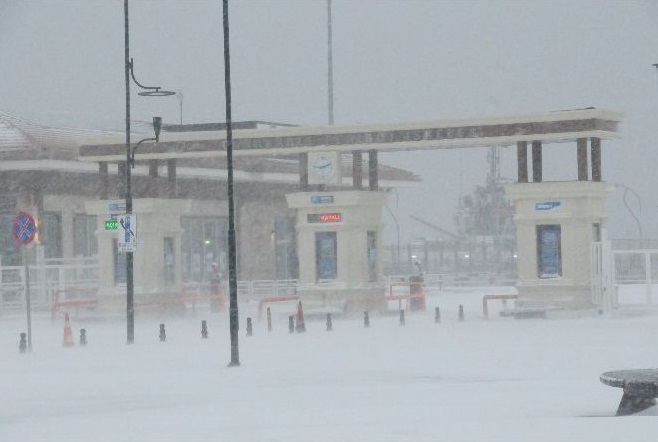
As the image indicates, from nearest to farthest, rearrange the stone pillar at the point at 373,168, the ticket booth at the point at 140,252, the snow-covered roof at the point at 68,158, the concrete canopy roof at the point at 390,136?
the concrete canopy roof at the point at 390,136 → the stone pillar at the point at 373,168 → the ticket booth at the point at 140,252 → the snow-covered roof at the point at 68,158

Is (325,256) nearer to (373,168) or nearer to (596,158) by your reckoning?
(373,168)

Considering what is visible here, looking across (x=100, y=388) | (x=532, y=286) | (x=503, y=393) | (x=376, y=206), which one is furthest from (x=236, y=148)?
(x=503, y=393)

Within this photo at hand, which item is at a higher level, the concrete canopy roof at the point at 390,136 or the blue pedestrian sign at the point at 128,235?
the concrete canopy roof at the point at 390,136

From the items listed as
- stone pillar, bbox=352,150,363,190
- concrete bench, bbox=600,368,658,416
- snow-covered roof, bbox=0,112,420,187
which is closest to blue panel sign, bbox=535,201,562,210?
stone pillar, bbox=352,150,363,190

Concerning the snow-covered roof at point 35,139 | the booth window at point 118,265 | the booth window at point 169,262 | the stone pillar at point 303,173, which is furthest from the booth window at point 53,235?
the stone pillar at point 303,173

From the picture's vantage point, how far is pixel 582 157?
39500mm

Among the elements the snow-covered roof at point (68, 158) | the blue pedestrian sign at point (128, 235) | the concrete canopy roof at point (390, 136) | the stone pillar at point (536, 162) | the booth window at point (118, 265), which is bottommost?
the booth window at point (118, 265)

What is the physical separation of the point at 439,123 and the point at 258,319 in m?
8.25

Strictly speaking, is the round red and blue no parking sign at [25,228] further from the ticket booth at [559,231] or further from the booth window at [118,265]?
the ticket booth at [559,231]

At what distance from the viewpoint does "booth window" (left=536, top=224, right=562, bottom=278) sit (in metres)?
39.6

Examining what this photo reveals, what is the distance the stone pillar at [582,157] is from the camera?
39375mm

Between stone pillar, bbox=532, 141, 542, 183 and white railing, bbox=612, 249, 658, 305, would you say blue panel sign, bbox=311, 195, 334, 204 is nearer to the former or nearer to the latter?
stone pillar, bbox=532, 141, 542, 183

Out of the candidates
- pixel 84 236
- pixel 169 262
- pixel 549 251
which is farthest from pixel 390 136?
pixel 84 236

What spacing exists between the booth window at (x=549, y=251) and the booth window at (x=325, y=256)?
6865 mm
